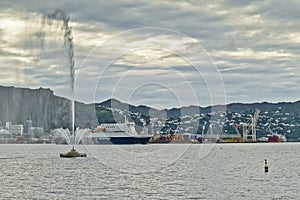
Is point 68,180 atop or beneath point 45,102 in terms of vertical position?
beneath

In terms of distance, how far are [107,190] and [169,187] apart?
772 cm

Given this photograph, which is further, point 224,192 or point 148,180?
point 148,180

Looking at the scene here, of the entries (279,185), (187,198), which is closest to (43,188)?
(187,198)

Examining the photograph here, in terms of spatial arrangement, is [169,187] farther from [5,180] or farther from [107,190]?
[5,180]

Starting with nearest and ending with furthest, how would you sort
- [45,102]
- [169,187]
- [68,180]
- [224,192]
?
1. [224,192]
2. [169,187]
3. [68,180]
4. [45,102]

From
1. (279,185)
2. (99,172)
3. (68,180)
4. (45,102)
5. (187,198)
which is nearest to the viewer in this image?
(187,198)

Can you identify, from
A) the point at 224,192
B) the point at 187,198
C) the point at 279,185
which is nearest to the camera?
the point at 187,198

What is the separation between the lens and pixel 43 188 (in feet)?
214

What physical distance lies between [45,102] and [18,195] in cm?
11396

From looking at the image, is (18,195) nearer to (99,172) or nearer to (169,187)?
(169,187)

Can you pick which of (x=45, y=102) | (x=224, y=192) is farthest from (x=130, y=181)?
(x=45, y=102)

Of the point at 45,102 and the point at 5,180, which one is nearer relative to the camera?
the point at 5,180

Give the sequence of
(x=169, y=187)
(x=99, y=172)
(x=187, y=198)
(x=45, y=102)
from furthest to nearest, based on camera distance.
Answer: (x=45, y=102), (x=99, y=172), (x=169, y=187), (x=187, y=198)

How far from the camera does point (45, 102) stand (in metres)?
170
